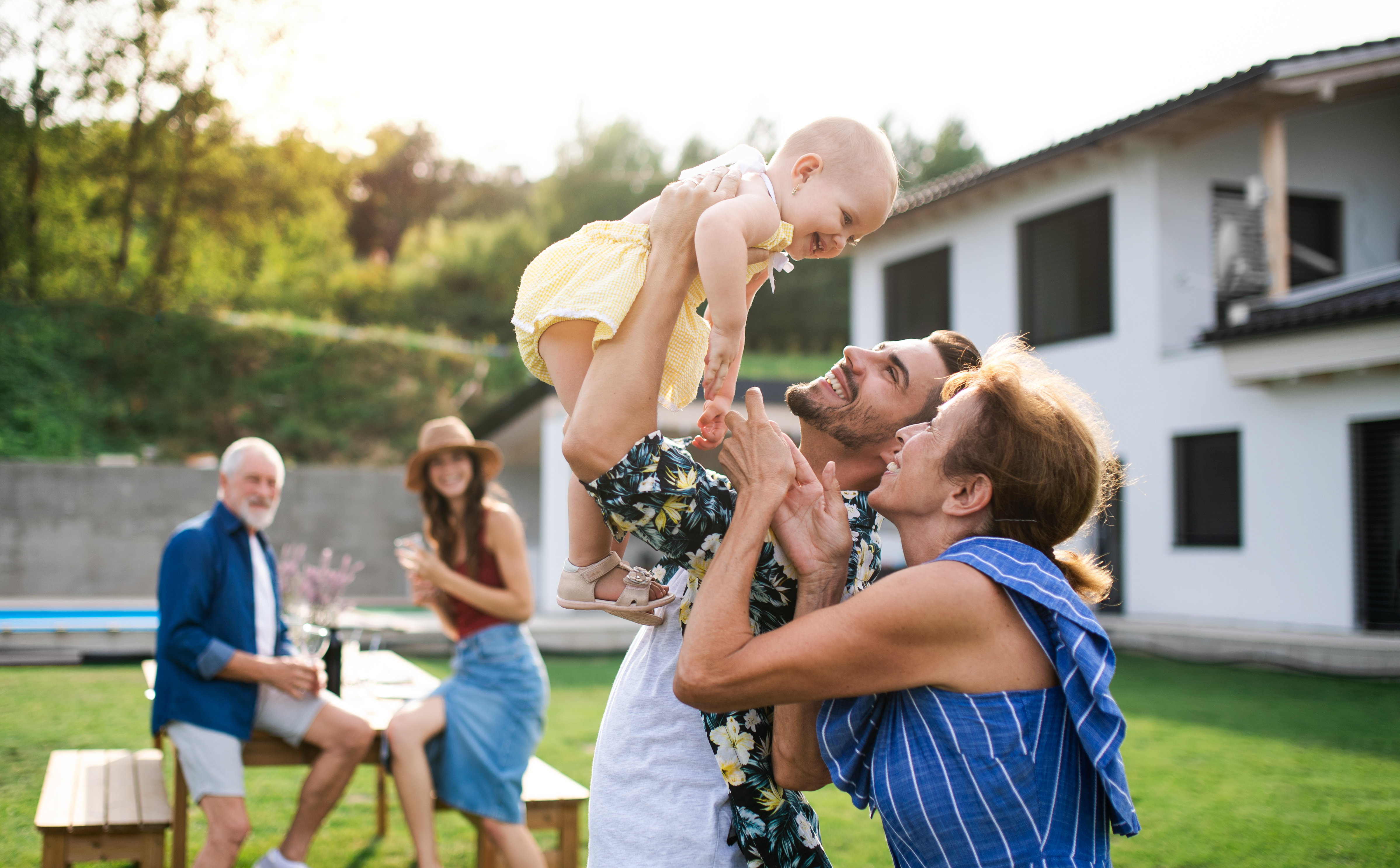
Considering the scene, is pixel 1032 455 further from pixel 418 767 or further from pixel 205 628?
pixel 205 628

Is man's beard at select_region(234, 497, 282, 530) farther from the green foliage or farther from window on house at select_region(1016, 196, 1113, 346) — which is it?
the green foliage

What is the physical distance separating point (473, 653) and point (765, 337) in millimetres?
27061

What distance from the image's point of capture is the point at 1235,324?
11.9 m

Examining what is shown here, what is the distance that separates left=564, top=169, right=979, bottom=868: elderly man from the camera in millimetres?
1796

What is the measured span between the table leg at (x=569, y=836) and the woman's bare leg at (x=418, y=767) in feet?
1.73

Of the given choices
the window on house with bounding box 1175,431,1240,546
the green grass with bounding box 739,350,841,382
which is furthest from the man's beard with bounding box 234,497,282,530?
the window on house with bounding box 1175,431,1240,546

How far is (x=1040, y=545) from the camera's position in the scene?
1.93 m

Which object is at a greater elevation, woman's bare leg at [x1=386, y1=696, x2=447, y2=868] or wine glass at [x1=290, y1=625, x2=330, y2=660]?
wine glass at [x1=290, y1=625, x2=330, y2=660]

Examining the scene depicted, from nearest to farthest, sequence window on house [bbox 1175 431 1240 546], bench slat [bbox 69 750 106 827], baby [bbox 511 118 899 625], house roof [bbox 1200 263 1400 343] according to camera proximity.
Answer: baby [bbox 511 118 899 625] → bench slat [bbox 69 750 106 827] → house roof [bbox 1200 263 1400 343] → window on house [bbox 1175 431 1240 546]

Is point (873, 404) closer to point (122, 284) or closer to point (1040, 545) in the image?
point (1040, 545)

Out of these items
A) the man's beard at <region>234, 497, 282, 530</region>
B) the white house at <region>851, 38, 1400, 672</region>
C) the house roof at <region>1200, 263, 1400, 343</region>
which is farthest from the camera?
the white house at <region>851, 38, 1400, 672</region>

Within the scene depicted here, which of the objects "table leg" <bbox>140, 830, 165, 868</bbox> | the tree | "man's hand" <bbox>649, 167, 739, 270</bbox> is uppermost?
the tree

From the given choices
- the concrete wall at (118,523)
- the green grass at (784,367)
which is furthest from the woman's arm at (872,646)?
the concrete wall at (118,523)

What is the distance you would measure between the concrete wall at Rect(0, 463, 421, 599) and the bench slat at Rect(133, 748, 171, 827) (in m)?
11.7
